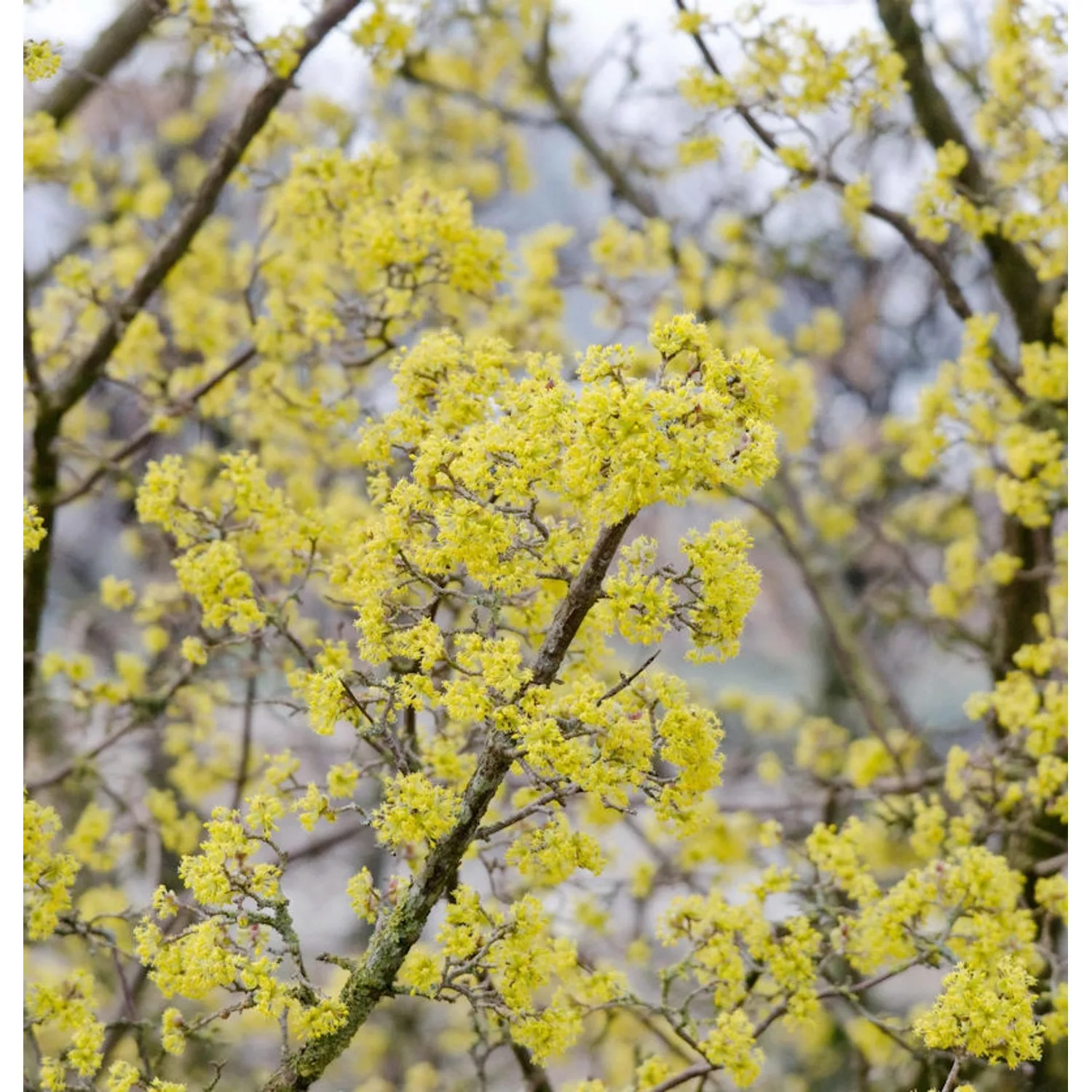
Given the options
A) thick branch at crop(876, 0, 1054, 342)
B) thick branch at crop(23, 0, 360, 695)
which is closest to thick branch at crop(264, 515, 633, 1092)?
thick branch at crop(23, 0, 360, 695)

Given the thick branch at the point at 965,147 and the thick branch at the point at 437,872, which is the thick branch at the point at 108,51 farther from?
the thick branch at the point at 437,872

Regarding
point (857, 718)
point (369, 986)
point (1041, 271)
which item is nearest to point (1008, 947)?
point (369, 986)

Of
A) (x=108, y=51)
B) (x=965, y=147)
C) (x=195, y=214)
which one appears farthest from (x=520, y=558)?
(x=108, y=51)

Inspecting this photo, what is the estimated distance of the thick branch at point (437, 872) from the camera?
1.85 metres

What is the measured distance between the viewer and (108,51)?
11.4 feet

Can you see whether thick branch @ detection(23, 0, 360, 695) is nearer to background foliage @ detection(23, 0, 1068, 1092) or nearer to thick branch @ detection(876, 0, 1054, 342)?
background foliage @ detection(23, 0, 1068, 1092)

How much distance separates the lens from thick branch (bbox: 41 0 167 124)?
135 inches

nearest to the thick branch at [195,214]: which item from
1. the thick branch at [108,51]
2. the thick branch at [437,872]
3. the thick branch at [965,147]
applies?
the thick branch at [108,51]

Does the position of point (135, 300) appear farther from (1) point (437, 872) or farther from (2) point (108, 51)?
(1) point (437, 872)

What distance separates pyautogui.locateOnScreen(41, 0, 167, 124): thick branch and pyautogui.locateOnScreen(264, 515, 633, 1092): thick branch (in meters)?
2.56

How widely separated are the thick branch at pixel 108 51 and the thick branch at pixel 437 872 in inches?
101
